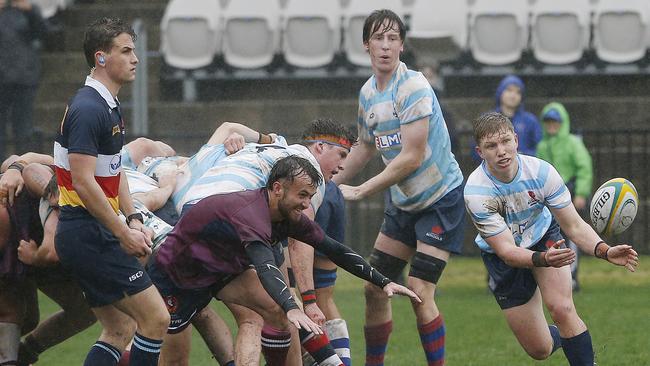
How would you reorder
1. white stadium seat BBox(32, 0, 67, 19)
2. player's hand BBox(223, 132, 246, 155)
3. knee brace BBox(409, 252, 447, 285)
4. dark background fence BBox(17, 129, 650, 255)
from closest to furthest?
player's hand BBox(223, 132, 246, 155)
knee brace BBox(409, 252, 447, 285)
dark background fence BBox(17, 129, 650, 255)
white stadium seat BBox(32, 0, 67, 19)

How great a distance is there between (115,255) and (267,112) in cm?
811

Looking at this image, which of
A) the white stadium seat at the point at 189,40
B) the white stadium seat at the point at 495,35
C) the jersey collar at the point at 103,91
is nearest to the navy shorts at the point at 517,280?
the jersey collar at the point at 103,91

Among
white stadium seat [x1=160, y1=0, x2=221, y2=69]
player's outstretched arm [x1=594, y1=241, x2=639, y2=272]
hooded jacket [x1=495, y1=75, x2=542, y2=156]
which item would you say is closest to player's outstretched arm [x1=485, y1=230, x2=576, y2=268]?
player's outstretched arm [x1=594, y1=241, x2=639, y2=272]

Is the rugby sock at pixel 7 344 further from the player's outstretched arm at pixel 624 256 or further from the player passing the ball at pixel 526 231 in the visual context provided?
the player's outstretched arm at pixel 624 256

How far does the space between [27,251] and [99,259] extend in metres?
0.72

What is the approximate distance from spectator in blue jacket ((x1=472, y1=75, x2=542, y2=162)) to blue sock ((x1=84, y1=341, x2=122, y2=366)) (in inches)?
233

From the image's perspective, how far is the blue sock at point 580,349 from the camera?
680 centimetres

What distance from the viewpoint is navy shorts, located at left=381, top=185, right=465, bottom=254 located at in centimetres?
762

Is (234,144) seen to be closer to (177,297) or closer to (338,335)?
(177,297)

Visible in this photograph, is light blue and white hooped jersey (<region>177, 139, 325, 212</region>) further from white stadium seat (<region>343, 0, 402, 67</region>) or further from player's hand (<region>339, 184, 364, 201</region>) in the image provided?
white stadium seat (<region>343, 0, 402, 67</region>)

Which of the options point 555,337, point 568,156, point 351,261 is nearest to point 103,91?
point 351,261


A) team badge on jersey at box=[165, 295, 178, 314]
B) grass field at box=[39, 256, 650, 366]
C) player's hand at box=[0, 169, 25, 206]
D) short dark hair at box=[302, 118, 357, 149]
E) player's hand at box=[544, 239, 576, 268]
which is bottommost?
grass field at box=[39, 256, 650, 366]

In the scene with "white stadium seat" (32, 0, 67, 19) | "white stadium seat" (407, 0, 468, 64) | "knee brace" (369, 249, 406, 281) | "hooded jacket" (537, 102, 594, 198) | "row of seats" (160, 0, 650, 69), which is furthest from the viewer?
"white stadium seat" (32, 0, 67, 19)

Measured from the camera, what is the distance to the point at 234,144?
7109mm
